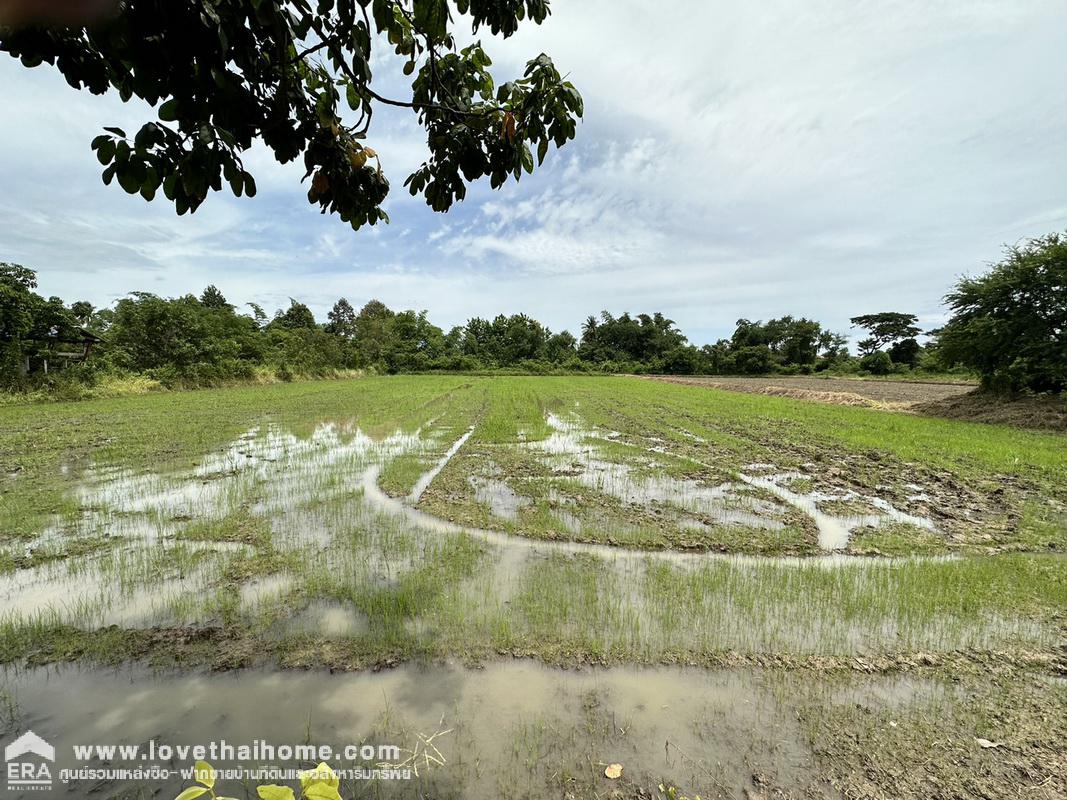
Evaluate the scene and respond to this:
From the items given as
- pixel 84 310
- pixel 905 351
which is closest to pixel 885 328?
pixel 905 351

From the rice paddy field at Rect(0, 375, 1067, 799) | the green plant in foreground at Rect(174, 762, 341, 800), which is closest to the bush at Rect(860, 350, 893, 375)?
the rice paddy field at Rect(0, 375, 1067, 799)

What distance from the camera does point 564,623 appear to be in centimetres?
336

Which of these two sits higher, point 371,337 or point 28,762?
point 371,337

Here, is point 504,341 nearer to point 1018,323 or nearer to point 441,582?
point 1018,323

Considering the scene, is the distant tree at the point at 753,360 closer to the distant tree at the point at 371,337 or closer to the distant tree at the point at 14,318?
the distant tree at the point at 371,337

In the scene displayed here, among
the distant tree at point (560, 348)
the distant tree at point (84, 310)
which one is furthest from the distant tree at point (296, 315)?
the distant tree at point (560, 348)

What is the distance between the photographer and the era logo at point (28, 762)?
2031mm

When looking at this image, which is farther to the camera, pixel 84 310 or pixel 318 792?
pixel 84 310

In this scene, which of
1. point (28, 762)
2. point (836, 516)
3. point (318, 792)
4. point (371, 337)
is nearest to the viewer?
point (318, 792)

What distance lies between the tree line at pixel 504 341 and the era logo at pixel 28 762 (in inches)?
816

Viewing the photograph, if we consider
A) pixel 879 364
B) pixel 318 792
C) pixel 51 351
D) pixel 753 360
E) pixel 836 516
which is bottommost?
pixel 836 516

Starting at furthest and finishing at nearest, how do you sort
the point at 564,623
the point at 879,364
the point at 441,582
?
the point at 879,364
the point at 441,582
the point at 564,623

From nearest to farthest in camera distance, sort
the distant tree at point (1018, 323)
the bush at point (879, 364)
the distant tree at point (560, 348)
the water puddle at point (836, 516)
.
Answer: the water puddle at point (836, 516) < the distant tree at point (1018, 323) < the bush at point (879, 364) < the distant tree at point (560, 348)

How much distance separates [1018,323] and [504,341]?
53.4 metres
